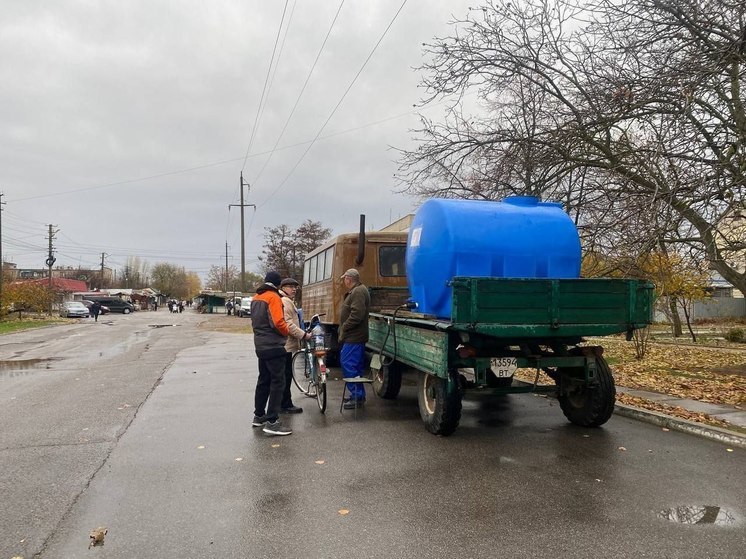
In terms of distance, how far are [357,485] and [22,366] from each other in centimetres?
1219

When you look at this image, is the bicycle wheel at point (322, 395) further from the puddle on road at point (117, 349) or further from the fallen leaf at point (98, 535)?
the puddle on road at point (117, 349)

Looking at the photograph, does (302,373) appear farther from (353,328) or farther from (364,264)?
(353,328)

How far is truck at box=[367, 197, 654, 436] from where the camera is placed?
5551 mm

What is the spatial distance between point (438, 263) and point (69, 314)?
52.7 meters

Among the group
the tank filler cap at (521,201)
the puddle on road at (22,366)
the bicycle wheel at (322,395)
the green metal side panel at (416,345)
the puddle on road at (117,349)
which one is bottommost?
the puddle on road at (22,366)

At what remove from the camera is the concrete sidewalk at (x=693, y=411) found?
5977mm

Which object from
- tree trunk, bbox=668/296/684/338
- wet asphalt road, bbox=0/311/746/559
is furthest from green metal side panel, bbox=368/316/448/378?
tree trunk, bbox=668/296/684/338

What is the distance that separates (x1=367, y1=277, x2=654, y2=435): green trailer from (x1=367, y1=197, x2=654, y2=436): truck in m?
0.01

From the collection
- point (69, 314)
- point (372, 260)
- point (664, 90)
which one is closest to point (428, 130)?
point (372, 260)

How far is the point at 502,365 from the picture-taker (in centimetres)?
587

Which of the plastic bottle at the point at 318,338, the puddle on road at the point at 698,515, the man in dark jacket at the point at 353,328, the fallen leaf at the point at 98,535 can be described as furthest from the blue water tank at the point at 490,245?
the fallen leaf at the point at 98,535

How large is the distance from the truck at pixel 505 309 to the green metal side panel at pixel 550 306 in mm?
10

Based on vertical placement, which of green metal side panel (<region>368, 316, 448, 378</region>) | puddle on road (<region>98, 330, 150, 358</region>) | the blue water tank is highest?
the blue water tank

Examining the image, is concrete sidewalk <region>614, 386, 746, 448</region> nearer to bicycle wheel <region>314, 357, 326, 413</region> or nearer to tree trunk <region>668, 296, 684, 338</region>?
bicycle wheel <region>314, 357, 326, 413</region>
